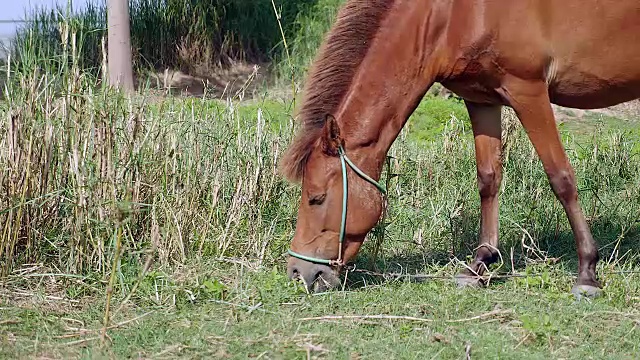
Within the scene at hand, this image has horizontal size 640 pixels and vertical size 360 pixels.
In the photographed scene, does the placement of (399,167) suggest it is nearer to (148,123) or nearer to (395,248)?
(395,248)

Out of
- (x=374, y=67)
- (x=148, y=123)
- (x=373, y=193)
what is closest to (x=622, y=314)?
(x=373, y=193)

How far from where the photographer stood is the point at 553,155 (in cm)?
Answer: 448

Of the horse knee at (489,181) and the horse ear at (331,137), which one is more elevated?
Result: the horse ear at (331,137)

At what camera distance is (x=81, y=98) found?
14.9ft

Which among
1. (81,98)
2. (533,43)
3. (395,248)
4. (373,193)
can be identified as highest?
(533,43)

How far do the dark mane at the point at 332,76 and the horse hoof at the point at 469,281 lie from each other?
1.08 meters

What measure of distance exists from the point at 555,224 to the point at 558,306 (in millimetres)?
1599

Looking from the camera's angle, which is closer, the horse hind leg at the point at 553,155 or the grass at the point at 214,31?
the horse hind leg at the point at 553,155

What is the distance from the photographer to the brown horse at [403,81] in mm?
4309

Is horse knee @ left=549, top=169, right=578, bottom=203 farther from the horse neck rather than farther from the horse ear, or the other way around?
the horse ear

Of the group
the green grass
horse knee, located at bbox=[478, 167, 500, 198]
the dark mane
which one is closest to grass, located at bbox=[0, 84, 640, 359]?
the green grass

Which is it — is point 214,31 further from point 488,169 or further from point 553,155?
point 553,155

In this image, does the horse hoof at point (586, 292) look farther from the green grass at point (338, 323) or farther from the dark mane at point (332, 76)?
the dark mane at point (332, 76)

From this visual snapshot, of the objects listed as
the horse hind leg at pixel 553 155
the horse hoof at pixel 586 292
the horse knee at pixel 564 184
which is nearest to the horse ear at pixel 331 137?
the horse hind leg at pixel 553 155
